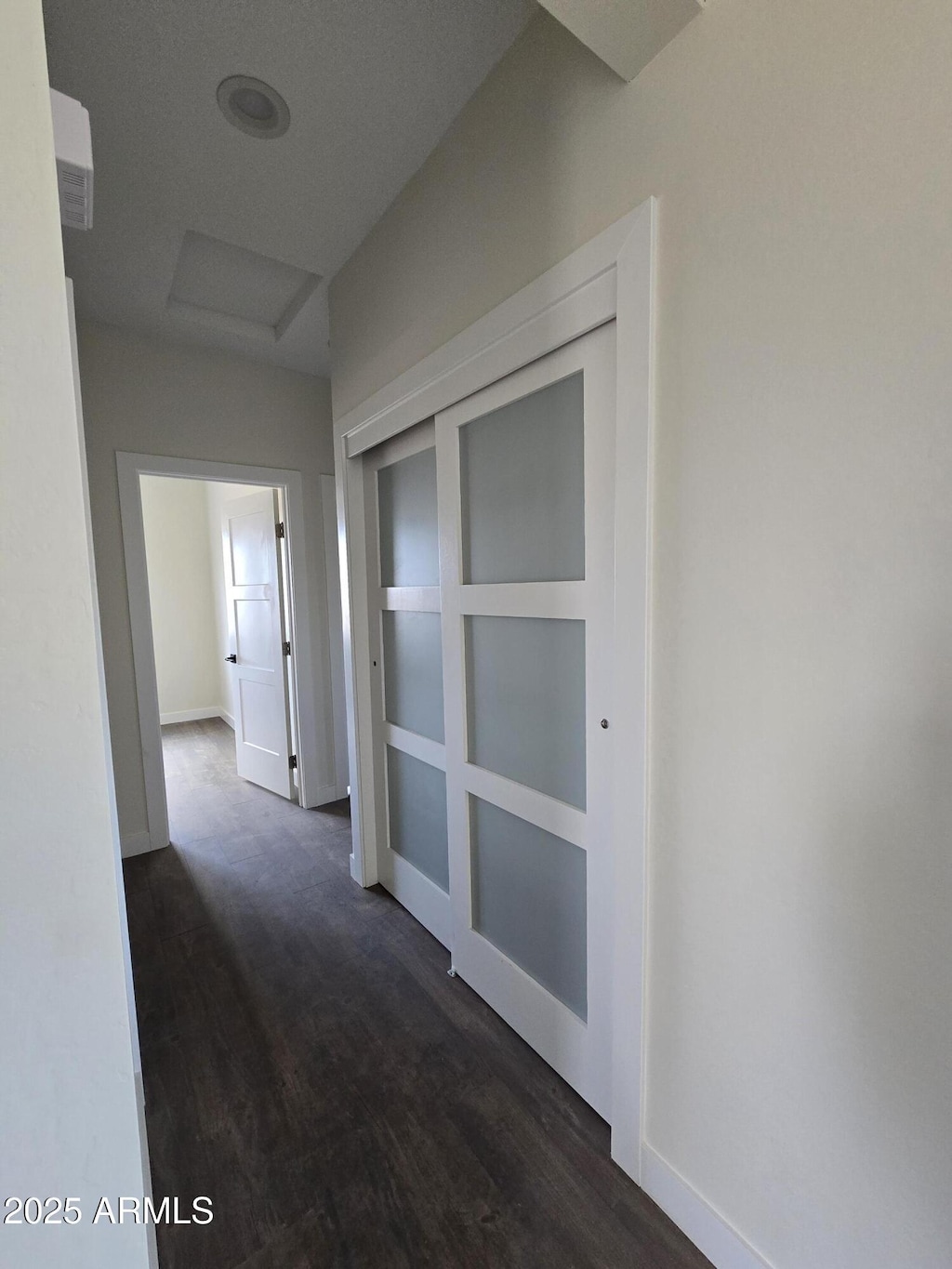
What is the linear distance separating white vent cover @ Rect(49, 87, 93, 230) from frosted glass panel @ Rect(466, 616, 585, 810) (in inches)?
49.3

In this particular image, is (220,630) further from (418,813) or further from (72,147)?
(72,147)

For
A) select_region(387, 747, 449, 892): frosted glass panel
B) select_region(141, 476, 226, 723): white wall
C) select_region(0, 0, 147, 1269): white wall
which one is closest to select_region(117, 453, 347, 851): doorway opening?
select_region(387, 747, 449, 892): frosted glass panel

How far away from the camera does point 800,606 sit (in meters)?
0.87

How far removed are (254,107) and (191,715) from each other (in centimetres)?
555

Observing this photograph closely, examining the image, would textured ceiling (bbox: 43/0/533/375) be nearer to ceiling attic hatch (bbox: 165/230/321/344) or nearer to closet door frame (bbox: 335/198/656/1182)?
ceiling attic hatch (bbox: 165/230/321/344)

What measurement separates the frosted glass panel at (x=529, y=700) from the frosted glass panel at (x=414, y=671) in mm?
280

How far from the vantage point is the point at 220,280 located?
8.02 ft

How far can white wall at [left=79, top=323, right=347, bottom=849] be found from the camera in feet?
8.82

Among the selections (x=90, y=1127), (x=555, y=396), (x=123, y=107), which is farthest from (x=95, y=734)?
(x=123, y=107)

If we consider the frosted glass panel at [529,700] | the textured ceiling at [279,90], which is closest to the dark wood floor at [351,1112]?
the frosted glass panel at [529,700]

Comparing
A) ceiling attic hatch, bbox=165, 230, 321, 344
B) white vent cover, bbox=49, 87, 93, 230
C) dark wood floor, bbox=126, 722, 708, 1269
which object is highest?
ceiling attic hatch, bbox=165, 230, 321, 344

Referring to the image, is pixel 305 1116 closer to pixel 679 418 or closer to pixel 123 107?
pixel 679 418

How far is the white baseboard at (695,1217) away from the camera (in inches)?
40.1

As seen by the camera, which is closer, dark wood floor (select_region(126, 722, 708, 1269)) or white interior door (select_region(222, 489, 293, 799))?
dark wood floor (select_region(126, 722, 708, 1269))
